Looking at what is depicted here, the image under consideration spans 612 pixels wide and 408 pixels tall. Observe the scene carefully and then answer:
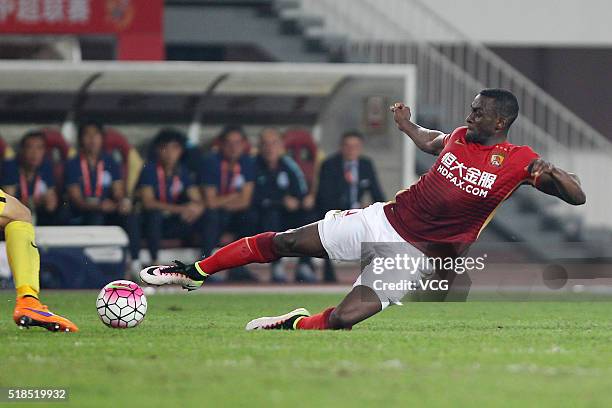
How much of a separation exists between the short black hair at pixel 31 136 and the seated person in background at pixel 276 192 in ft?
9.05

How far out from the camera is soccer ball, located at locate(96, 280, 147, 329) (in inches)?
392

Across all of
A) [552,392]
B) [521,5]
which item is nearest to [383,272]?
[552,392]

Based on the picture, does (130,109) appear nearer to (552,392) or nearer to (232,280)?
(232,280)

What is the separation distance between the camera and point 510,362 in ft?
26.3

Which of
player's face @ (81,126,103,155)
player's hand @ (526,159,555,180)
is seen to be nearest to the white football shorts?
player's hand @ (526,159,555,180)

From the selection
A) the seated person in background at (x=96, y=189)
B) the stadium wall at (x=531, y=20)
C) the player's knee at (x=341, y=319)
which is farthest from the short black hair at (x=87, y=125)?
the player's knee at (x=341, y=319)

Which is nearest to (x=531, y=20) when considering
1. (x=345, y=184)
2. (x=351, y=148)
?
(x=351, y=148)

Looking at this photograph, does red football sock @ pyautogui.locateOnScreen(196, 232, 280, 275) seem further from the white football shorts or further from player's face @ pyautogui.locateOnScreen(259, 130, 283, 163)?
player's face @ pyautogui.locateOnScreen(259, 130, 283, 163)

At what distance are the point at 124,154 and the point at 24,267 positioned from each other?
366 inches

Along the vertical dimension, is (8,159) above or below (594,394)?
below

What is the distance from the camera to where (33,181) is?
59.8 ft

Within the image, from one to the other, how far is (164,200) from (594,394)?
39.6ft

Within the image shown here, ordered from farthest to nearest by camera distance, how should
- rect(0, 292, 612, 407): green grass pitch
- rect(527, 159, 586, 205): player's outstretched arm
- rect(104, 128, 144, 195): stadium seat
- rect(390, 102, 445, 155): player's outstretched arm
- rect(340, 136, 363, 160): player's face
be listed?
rect(340, 136, 363, 160): player's face → rect(104, 128, 144, 195): stadium seat → rect(390, 102, 445, 155): player's outstretched arm → rect(527, 159, 586, 205): player's outstretched arm → rect(0, 292, 612, 407): green grass pitch

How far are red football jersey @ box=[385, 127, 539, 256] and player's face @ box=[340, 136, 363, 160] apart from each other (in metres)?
8.84
